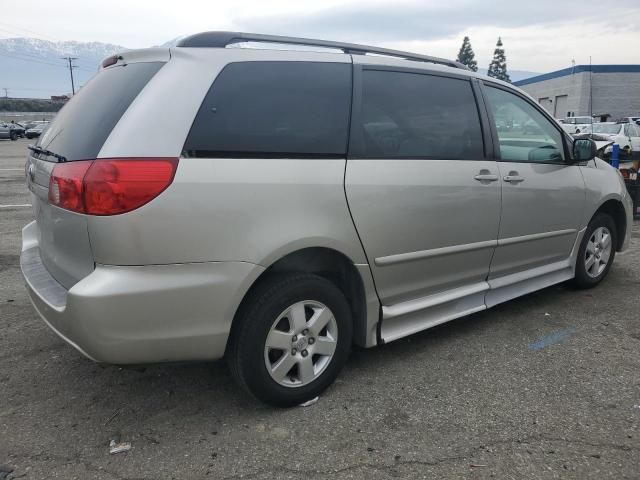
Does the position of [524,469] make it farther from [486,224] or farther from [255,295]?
[486,224]

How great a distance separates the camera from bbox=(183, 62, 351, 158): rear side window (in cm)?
240

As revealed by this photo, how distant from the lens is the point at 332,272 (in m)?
2.92

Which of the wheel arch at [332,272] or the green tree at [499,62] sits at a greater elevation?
the green tree at [499,62]

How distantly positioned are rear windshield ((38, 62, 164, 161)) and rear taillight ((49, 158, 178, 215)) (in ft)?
0.36

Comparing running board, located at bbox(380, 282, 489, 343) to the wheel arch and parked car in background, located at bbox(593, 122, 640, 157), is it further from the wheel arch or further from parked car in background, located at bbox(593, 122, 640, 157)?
parked car in background, located at bbox(593, 122, 640, 157)

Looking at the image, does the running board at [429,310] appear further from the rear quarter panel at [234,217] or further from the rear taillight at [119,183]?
the rear taillight at [119,183]

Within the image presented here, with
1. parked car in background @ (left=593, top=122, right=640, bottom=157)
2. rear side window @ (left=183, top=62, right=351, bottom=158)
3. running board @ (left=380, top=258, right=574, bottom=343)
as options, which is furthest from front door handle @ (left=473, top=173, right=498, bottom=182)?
parked car in background @ (left=593, top=122, right=640, bottom=157)

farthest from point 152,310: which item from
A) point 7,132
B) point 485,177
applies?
point 7,132

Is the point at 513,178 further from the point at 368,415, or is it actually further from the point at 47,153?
the point at 47,153

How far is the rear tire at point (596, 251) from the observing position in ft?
14.6

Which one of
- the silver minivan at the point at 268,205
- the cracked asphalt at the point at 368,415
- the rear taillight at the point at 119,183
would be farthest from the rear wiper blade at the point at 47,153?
the cracked asphalt at the point at 368,415

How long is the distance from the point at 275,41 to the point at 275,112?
18.0 inches

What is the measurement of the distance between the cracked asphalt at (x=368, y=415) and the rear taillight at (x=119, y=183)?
102 cm

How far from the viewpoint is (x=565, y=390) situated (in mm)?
2932
